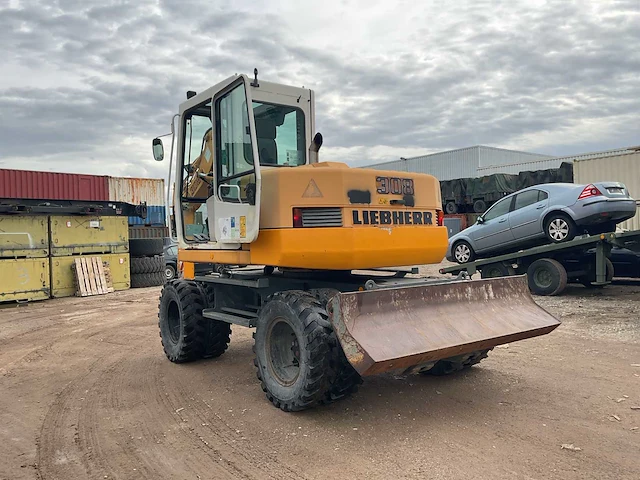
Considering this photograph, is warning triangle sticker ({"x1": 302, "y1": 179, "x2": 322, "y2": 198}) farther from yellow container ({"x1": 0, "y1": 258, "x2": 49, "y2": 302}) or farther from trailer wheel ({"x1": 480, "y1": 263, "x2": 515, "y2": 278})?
yellow container ({"x1": 0, "y1": 258, "x2": 49, "y2": 302})

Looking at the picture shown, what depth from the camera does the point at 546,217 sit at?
11.9m

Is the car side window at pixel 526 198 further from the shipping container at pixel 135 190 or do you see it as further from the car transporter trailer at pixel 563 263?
the shipping container at pixel 135 190

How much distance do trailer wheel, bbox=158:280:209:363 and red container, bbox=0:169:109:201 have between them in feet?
51.9

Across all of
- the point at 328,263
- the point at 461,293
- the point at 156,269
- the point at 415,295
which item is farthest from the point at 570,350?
the point at 156,269

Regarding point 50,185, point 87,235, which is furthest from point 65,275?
point 50,185

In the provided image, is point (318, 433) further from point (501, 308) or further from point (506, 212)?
point (506, 212)

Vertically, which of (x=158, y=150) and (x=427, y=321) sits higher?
(x=158, y=150)

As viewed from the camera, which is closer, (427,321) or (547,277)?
(427,321)

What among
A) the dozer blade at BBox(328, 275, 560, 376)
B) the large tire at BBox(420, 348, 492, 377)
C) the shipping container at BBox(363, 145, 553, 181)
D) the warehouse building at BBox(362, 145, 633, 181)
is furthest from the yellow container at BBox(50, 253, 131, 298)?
the shipping container at BBox(363, 145, 553, 181)

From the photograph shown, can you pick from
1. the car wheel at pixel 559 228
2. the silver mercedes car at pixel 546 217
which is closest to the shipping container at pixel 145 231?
the silver mercedes car at pixel 546 217

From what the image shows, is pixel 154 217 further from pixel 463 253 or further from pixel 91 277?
pixel 463 253

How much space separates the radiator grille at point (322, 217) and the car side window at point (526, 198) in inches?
336

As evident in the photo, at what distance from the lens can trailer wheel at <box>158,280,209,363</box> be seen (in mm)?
6793

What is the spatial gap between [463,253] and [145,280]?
32.6 feet
